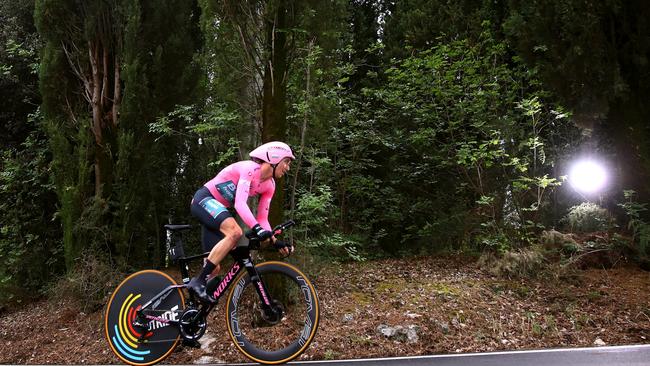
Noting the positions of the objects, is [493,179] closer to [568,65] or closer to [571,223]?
[571,223]

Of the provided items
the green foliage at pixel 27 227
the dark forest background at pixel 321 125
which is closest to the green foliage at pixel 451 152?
the dark forest background at pixel 321 125

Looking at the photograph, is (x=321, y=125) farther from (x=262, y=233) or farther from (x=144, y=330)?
(x=144, y=330)

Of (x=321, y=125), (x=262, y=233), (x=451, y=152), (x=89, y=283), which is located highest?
(x=321, y=125)

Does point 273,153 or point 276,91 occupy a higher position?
point 276,91

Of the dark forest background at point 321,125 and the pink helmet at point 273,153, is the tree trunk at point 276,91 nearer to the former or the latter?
the dark forest background at point 321,125

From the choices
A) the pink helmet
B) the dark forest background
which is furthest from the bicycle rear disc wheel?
the dark forest background

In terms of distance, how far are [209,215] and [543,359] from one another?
331 cm

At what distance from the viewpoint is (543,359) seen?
422 cm

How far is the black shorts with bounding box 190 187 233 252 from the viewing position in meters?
3.46

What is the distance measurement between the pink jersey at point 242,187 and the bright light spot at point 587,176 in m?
6.18

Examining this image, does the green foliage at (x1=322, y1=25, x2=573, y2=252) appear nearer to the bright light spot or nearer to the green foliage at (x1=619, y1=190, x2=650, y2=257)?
the bright light spot

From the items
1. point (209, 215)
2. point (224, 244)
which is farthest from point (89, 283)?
point (224, 244)

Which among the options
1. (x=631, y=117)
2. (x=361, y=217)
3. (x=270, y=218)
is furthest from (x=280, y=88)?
(x=361, y=217)

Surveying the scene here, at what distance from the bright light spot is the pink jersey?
618cm
